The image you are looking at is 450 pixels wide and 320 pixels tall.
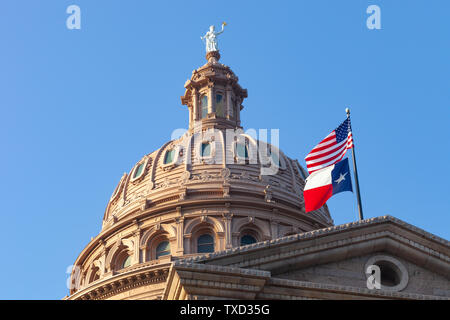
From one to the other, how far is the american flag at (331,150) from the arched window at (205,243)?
29.4 metres

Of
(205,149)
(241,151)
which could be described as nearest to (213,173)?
(205,149)

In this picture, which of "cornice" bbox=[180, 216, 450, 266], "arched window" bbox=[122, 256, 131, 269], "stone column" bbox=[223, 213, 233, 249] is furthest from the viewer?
"arched window" bbox=[122, 256, 131, 269]

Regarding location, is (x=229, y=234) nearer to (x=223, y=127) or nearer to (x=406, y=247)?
(x=223, y=127)

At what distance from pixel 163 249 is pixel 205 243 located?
2.83 metres

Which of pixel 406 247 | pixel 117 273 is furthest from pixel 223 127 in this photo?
pixel 406 247

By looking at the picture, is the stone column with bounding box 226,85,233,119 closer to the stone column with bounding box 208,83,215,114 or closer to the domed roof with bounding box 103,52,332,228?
the domed roof with bounding box 103,52,332,228

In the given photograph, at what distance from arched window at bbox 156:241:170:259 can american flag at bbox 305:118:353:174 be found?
30.5 meters

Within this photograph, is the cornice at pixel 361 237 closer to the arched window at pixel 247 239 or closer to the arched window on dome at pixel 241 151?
the arched window at pixel 247 239

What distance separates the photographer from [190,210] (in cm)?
6425

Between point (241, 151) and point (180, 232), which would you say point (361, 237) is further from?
point (241, 151)

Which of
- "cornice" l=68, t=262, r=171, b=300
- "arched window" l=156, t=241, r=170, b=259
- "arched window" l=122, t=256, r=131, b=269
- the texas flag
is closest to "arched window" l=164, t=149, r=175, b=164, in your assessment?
"arched window" l=156, t=241, r=170, b=259

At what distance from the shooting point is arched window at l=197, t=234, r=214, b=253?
62.9 metres
